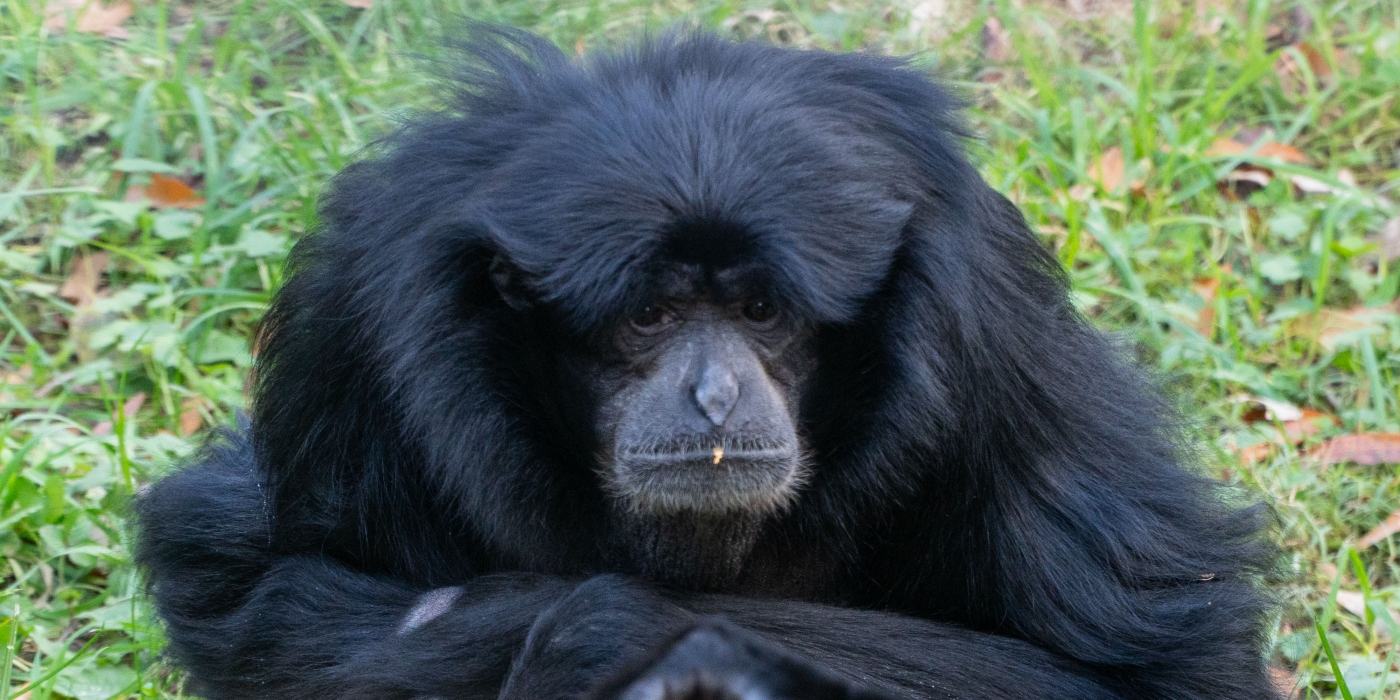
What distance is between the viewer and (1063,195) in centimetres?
701

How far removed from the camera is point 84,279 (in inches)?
263

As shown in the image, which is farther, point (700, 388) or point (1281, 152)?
point (1281, 152)

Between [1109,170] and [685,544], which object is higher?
[1109,170]

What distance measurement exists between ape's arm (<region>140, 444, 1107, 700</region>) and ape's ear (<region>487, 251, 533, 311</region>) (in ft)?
2.36

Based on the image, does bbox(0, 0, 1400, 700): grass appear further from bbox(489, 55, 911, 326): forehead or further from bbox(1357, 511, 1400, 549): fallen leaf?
bbox(489, 55, 911, 326): forehead

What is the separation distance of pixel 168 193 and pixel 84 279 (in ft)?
1.74

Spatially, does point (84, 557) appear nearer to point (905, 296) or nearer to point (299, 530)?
point (299, 530)

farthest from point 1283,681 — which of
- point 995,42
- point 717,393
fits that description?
point 995,42

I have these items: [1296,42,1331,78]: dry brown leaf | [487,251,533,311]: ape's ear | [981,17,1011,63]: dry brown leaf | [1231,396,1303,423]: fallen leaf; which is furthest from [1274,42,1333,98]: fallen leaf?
[487,251,533,311]: ape's ear

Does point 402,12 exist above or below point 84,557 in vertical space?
above

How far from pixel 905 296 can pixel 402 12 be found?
4.53 m

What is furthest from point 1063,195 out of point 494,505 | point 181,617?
point 181,617

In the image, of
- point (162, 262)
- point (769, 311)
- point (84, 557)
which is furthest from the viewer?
point (162, 262)

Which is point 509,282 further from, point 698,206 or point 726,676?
point 726,676
